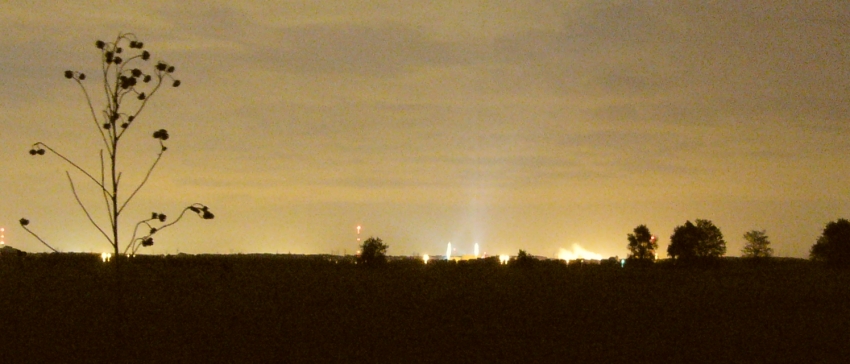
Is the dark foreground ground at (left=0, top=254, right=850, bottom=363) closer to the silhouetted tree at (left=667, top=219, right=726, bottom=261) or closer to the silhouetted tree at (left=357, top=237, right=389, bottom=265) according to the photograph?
the silhouetted tree at (left=357, top=237, right=389, bottom=265)

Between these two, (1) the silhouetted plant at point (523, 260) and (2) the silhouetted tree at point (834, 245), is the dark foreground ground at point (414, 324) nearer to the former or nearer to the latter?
(1) the silhouetted plant at point (523, 260)

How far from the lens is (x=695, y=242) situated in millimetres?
121625

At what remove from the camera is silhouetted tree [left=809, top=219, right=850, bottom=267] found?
97812mm

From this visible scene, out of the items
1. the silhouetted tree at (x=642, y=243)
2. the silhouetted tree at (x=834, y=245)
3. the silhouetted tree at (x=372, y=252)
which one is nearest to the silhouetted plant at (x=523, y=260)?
the silhouetted tree at (x=372, y=252)

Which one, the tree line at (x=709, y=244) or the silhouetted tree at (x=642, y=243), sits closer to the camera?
the tree line at (x=709, y=244)

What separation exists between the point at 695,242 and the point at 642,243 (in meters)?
25.1

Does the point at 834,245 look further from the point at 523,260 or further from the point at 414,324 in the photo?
the point at 414,324

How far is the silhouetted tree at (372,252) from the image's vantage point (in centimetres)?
8003

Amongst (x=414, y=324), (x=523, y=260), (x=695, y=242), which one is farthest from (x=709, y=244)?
(x=414, y=324)

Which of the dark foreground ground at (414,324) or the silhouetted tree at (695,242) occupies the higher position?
the silhouetted tree at (695,242)

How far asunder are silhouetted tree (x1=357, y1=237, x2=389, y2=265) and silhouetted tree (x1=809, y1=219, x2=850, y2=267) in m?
49.8

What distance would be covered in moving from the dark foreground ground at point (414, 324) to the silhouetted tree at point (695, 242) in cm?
8614

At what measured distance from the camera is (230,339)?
20.4 metres

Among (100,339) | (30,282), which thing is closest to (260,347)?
(100,339)
